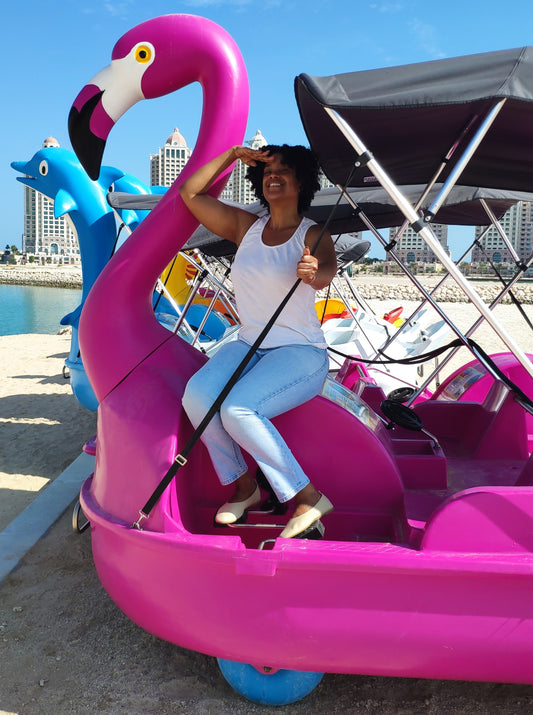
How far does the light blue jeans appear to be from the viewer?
2.38 metres

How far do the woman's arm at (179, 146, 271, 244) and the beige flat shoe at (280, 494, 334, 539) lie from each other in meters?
1.24

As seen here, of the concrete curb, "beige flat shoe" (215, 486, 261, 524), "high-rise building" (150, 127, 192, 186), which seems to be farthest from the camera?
"high-rise building" (150, 127, 192, 186)

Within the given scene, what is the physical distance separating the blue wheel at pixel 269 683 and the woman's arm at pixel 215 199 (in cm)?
182

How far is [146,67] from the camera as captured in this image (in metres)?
2.96

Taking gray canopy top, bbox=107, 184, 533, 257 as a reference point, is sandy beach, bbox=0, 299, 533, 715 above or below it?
below

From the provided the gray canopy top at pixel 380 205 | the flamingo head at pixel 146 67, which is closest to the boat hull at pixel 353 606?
the flamingo head at pixel 146 67

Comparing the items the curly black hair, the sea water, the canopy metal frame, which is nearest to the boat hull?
the canopy metal frame

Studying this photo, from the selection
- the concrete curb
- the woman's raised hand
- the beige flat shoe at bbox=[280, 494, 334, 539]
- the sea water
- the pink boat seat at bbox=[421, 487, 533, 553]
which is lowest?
the sea water

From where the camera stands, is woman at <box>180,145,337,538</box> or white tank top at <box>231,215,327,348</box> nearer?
woman at <box>180,145,337,538</box>

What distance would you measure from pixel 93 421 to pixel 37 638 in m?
4.16

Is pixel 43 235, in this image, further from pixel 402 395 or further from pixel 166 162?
pixel 402 395

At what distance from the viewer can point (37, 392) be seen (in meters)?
8.34

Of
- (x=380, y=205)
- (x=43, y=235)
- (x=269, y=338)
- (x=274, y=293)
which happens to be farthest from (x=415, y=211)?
(x=43, y=235)

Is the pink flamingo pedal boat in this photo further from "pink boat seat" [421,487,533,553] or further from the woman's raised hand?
the woman's raised hand
